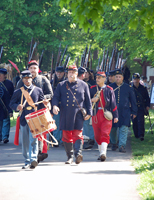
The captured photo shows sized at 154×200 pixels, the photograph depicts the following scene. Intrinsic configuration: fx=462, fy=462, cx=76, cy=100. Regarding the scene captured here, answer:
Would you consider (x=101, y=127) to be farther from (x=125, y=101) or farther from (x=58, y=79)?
(x=58, y=79)

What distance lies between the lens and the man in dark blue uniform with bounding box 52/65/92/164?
8655 mm

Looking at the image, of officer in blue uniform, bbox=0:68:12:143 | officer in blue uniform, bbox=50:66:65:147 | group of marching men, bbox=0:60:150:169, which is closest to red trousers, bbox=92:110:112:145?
group of marching men, bbox=0:60:150:169

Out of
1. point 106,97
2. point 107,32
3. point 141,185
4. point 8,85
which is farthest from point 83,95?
point 107,32

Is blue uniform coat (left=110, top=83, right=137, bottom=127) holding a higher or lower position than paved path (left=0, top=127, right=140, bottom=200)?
higher

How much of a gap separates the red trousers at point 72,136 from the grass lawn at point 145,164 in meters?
1.19

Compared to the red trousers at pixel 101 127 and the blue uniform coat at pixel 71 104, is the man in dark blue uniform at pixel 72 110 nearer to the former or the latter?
the blue uniform coat at pixel 71 104

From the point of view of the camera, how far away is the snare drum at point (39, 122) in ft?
26.0

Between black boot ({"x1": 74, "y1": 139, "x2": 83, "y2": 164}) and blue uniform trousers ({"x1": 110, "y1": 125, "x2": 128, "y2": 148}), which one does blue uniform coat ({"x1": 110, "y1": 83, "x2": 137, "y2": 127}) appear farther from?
black boot ({"x1": 74, "y1": 139, "x2": 83, "y2": 164})

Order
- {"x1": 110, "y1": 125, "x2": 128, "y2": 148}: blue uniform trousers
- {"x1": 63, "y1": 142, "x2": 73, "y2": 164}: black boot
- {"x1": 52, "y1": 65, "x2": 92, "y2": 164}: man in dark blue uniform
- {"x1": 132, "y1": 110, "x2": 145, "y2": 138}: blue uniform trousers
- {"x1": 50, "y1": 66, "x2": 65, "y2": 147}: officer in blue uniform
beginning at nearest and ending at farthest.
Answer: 1. {"x1": 52, "y1": 65, "x2": 92, "y2": 164}: man in dark blue uniform
2. {"x1": 63, "y1": 142, "x2": 73, "y2": 164}: black boot
3. {"x1": 110, "y1": 125, "x2": 128, "y2": 148}: blue uniform trousers
4. {"x1": 50, "y1": 66, "x2": 65, "y2": 147}: officer in blue uniform
5. {"x1": 132, "y1": 110, "x2": 145, "y2": 138}: blue uniform trousers

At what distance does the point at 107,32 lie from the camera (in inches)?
757

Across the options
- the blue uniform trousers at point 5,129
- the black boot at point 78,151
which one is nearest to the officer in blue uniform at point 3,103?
the blue uniform trousers at point 5,129

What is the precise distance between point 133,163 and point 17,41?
2143 centimetres

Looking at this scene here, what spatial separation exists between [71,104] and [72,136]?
0.62 meters

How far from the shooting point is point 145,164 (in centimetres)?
849
